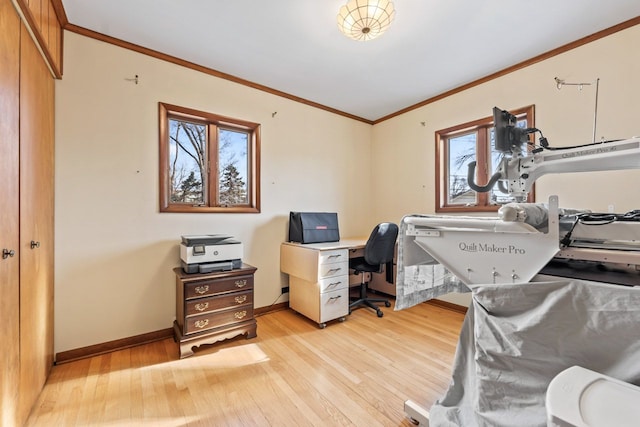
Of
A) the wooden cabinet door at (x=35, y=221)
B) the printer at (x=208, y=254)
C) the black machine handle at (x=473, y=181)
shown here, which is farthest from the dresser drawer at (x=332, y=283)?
the wooden cabinet door at (x=35, y=221)

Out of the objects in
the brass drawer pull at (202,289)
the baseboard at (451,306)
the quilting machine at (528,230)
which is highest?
the quilting machine at (528,230)

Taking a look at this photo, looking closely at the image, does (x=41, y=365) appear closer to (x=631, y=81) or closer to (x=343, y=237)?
(x=343, y=237)

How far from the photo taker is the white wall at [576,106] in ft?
6.64

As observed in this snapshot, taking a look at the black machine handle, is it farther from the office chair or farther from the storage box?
→ the storage box

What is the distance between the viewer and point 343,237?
3.71 meters

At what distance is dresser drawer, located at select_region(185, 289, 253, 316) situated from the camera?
2146 mm

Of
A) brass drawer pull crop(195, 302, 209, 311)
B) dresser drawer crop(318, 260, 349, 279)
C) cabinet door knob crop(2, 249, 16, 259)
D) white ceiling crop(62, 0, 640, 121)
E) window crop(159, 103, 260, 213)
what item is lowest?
brass drawer pull crop(195, 302, 209, 311)

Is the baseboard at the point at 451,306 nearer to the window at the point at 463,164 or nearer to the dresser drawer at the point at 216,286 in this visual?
the window at the point at 463,164

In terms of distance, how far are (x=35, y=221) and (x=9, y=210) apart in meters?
0.37

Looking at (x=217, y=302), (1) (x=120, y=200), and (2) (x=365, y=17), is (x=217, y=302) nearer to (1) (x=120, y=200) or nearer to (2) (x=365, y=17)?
(1) (x=120, y=200)

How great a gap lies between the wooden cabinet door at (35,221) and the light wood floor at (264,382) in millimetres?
244

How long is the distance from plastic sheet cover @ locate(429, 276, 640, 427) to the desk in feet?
5.52

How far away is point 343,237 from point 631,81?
9.55 ft

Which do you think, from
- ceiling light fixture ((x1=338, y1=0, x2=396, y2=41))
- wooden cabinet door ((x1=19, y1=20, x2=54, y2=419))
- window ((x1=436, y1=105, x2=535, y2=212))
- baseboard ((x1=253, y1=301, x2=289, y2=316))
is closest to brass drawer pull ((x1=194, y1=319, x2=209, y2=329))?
baseboard ((x1=253, y1=301, x2=289, y2=316))
